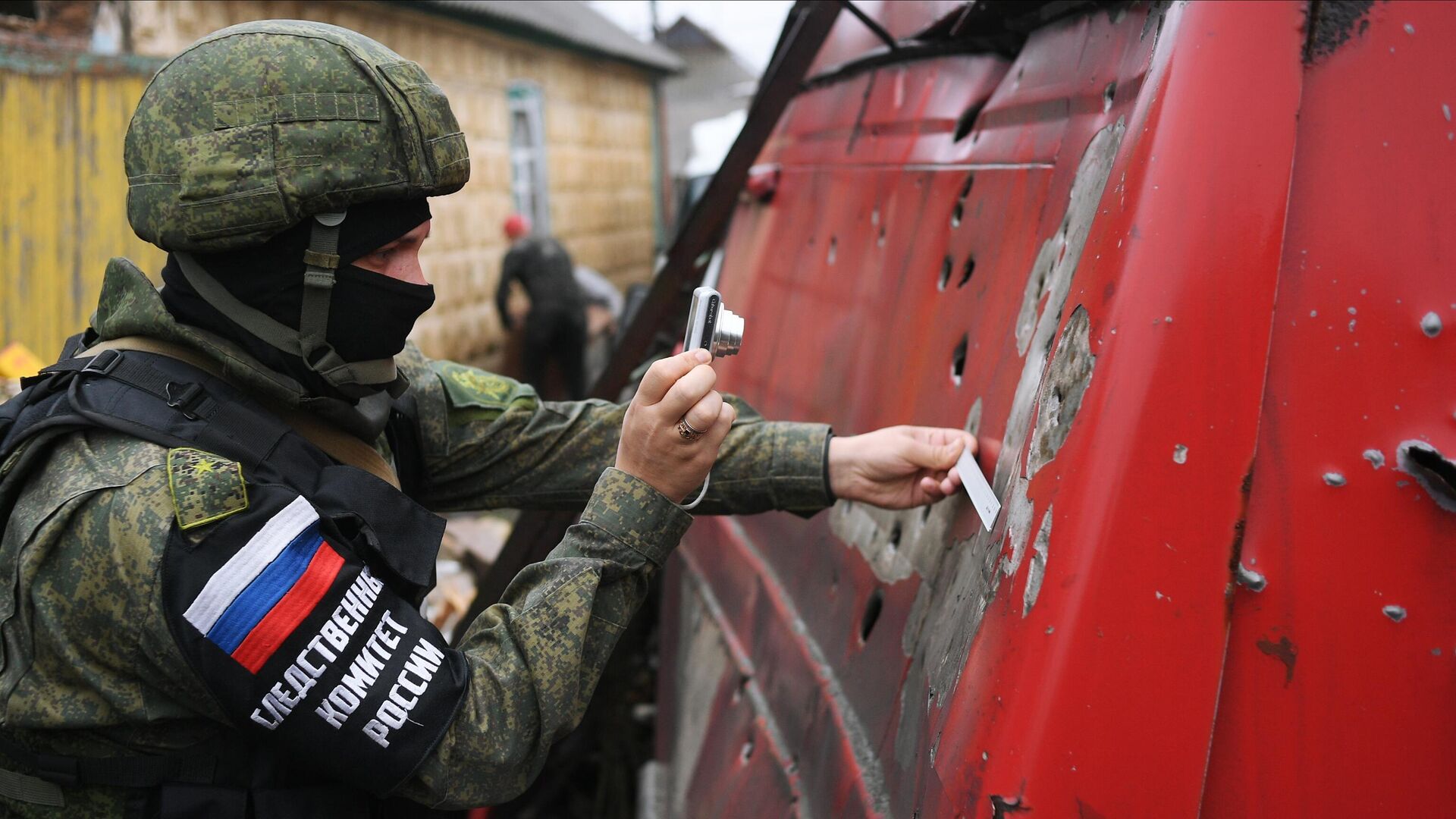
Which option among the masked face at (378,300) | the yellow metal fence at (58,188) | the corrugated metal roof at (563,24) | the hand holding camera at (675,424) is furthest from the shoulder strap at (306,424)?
the corrugated metal roof at (563,24)

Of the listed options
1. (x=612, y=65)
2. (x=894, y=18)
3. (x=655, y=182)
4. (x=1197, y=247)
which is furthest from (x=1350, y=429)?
(x=655, y=182)

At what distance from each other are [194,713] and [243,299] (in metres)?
0.55

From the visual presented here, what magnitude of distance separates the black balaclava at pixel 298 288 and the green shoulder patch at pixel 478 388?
406 mm

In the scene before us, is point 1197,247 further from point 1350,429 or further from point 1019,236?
point 1019,236

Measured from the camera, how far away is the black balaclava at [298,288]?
59.1 inches

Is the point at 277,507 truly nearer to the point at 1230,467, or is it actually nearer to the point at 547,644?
the point at 547,644

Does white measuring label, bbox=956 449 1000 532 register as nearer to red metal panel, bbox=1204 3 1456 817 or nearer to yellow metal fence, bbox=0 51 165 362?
red metal panel, bbox=1204 3 1456 817

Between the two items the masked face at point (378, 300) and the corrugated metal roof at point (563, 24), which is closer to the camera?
the masked face at point (378, 300)

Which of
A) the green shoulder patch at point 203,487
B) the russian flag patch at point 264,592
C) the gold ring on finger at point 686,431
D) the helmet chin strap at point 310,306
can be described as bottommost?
the russian flag patch at point 264,592

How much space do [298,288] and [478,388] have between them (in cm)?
52

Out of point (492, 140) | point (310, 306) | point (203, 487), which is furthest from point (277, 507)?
point (492, 140)

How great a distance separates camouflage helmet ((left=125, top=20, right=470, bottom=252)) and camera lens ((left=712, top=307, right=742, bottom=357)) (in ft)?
1.52

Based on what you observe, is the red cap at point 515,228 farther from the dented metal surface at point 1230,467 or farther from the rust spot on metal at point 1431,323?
the rust spot on metal at point 1431,323

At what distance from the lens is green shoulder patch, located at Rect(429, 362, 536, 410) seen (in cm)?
196
